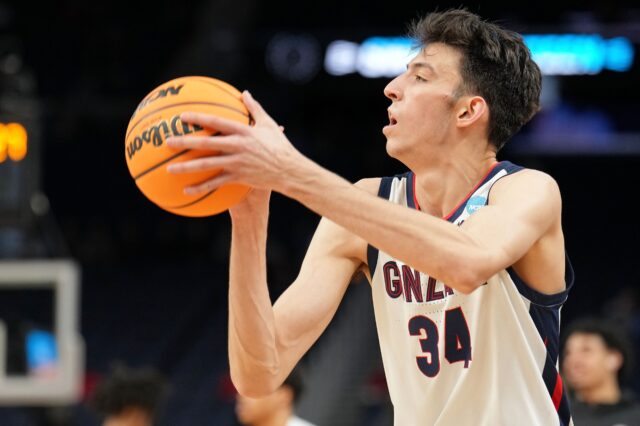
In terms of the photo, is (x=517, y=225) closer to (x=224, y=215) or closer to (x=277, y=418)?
(x=277, y=418)

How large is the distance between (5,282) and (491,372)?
7.50 m

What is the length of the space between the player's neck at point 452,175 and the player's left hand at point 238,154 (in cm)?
70

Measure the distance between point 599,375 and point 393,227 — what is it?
408cm

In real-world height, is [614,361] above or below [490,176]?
below

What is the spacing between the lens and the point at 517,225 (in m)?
2.74

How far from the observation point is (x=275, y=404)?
640 cm

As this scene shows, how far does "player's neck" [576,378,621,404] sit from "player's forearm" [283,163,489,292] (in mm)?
3912

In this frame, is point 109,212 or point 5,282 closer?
point 5,282

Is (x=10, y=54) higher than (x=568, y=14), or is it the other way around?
(x=568, y=14)

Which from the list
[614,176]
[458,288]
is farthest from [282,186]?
[614,176]

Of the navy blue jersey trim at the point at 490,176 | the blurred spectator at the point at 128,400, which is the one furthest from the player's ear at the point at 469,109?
the blurred spectator at the point at 128,400

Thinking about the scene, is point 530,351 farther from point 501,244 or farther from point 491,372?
point 501,244

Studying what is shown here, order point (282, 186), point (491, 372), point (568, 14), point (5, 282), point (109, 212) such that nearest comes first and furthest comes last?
point (282, 186) < point (491, 372) < point (5, 282) < point (568, 14) < point (109, 212)

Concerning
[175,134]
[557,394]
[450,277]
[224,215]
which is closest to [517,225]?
[450,277]
